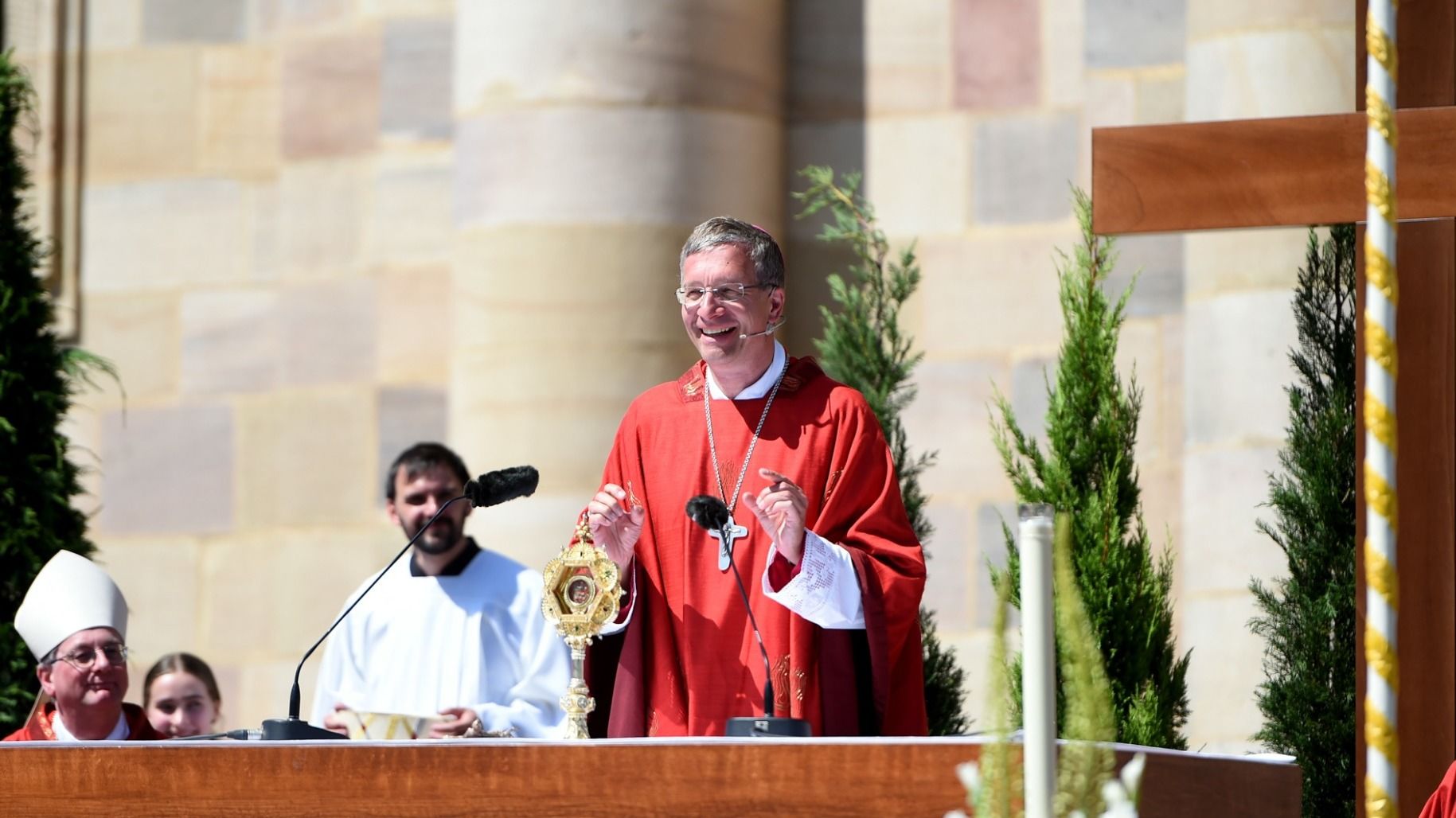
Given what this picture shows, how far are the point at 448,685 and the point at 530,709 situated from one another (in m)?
0.49

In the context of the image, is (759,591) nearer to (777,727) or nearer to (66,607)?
(777,727)

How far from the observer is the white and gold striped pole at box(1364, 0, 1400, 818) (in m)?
3.72

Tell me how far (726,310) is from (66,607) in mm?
2399

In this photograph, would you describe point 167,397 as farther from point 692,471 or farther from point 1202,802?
point 1202,802

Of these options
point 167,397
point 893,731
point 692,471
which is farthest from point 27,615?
point 167,397

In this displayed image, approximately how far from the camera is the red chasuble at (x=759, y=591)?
15.7ft

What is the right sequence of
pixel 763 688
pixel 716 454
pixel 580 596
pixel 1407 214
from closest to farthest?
1. pixel 580 596
2. pixel 763 688
3. pixel 716 454
4. pixel 1407 214

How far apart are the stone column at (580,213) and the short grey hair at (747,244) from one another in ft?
10.9

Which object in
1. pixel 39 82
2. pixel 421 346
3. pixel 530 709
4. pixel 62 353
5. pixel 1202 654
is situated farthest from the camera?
pixel 39 82

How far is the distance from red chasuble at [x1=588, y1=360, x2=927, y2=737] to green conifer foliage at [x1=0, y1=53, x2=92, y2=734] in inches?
125

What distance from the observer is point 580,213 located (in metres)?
8.28

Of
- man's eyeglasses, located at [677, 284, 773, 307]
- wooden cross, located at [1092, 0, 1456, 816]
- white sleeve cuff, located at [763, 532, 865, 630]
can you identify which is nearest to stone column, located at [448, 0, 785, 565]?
wooden cross, located at [1092, 0, 1456, 816]

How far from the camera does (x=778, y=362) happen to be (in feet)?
16.8

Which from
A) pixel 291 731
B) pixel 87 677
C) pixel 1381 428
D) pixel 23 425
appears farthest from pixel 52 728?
pixel 1381 428
